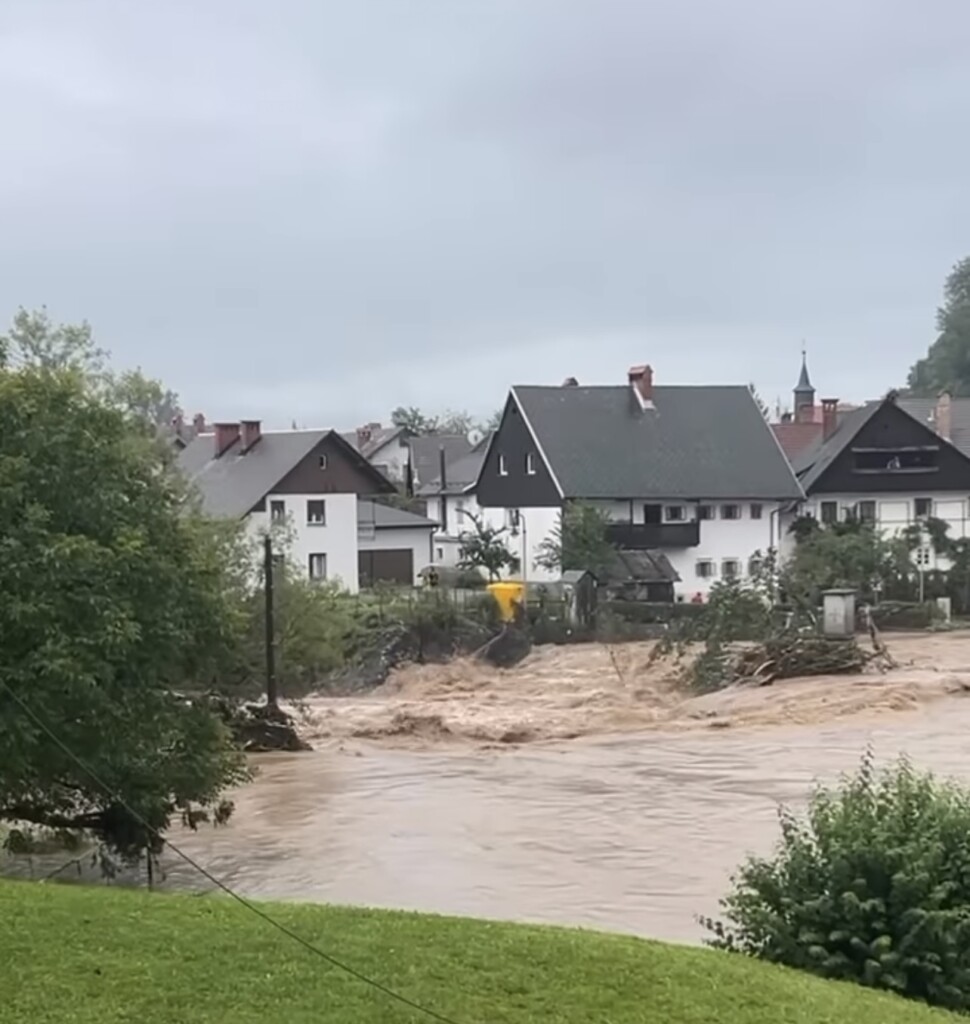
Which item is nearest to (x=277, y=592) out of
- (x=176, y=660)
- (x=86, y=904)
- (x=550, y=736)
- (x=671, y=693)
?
(x=550, y=736)

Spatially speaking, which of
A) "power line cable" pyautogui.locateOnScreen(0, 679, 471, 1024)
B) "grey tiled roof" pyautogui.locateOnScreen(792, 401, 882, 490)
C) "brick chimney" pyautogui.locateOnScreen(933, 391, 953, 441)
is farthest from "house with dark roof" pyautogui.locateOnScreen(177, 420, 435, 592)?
"power line cable" pyautogui.locateOnScreen(0, 679, 471, 1024)

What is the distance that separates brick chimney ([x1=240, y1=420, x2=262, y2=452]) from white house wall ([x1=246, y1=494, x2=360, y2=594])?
5179 millimetres

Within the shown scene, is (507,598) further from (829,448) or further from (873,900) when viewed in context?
(873,900)

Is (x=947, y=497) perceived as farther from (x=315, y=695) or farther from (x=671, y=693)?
(x=315, y=695)

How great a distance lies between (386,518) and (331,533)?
7184 millimetres

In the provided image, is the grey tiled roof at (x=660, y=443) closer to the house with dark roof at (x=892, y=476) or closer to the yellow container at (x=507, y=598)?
the house with dark roof at (x=892, y=476)

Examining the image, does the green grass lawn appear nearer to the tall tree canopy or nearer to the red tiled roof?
the red tiled roof

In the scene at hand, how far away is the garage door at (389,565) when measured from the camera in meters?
60.0

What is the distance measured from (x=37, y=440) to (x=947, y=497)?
49.4 meters

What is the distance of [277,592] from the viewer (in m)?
34.1

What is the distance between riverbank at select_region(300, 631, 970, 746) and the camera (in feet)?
112

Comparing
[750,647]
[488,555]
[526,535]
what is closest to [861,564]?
[750,647]

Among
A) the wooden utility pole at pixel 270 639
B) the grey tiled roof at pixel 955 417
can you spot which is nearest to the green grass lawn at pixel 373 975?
the wooden utility pole at pixel 270 639

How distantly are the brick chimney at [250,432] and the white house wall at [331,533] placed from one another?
5179 mm
